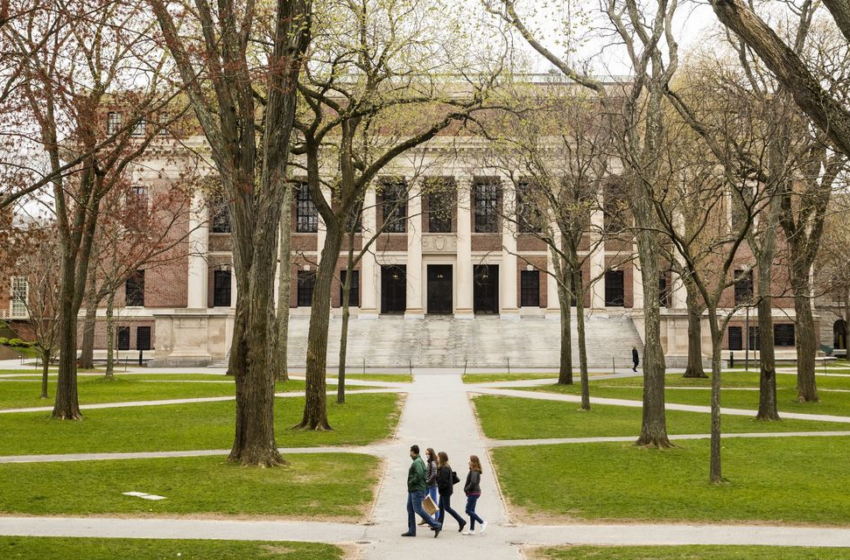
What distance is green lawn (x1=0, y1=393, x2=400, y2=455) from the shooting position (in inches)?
790

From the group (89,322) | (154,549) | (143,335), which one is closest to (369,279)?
(143,335)

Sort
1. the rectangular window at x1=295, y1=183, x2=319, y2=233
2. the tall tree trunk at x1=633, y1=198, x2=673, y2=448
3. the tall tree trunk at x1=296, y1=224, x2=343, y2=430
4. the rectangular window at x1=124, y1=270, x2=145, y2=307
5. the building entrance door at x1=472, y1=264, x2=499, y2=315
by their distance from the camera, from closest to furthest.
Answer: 1. the tall tree trunk at x1=633, y1=198, x2=673, y2=448
2. the tall tree trunk at x1=296, y1=224, x2=343, y2=430
3. the rectangular window at x1=124, y1=270, x2=145, y2=307
4. the rectangular window at x1=295, y1=183, x2=319, y2=233
5. the building entrance door at x1=472, y1=264, x2=499, y2=315

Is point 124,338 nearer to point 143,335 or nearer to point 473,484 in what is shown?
point 143,335

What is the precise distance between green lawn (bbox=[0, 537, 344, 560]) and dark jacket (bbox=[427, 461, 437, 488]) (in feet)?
6.24

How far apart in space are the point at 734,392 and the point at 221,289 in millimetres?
35679

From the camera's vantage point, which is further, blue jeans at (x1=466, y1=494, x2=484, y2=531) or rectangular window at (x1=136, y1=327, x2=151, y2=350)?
rectangular window at (x1=136, y1=327, x2=151, y2=350)

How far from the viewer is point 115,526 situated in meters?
12.2

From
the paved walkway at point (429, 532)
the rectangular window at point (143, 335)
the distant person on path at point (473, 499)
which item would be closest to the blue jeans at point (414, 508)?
the paved walkway at point (429, 532)

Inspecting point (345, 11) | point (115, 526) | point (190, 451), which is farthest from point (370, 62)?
point (115, 526)

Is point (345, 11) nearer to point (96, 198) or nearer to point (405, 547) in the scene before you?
point (96, 198)

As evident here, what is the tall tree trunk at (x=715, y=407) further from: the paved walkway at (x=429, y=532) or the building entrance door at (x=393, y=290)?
the building entrance door at (x=393, y=290)

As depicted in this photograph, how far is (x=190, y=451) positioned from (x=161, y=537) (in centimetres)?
781

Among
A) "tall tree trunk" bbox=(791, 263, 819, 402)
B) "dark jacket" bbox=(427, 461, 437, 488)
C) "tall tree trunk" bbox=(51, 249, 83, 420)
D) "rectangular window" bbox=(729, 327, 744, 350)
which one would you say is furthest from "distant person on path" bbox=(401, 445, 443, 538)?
"rectangular window" bbox=(729, 327, 744, 350)

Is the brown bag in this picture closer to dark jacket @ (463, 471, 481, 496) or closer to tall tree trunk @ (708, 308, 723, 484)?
dark jacket @ (463, 471, 481, 496)
